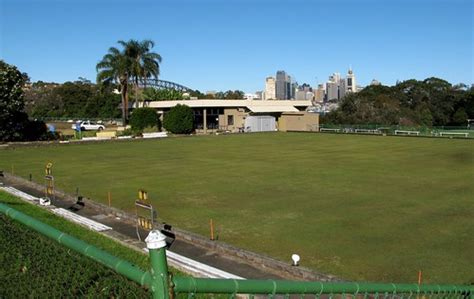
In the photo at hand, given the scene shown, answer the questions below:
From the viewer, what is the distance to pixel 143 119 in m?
56.4

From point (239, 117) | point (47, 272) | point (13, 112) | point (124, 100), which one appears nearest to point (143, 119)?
point (124, 100)

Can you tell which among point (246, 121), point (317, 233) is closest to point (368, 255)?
point (317, 233)

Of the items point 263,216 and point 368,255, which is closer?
point 368,255

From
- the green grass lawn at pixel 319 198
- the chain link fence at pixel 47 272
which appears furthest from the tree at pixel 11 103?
the chain link fence at pixel 47 272

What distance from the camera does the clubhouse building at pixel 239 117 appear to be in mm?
60219

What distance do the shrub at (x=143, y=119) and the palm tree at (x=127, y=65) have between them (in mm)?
5941

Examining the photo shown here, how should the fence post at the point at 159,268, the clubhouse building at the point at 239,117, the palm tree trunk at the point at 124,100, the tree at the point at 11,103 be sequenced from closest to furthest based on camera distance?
the fence post at the point at 159,268 < the tree at the point at 11,103 < the clubhouse building at the point at 239,117 < the palm tree trunk at the point at 124,100

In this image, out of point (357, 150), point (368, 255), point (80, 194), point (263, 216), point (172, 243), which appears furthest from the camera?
point (357, 150)

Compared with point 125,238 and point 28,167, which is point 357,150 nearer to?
point 28,167

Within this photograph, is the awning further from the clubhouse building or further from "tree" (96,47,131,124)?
"tree" (96,47,131,124)

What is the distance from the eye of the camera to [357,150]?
34.9m

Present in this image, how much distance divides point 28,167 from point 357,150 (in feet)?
76.3

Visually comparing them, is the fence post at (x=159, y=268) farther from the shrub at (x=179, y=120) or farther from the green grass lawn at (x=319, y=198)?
the shrub at (x=179, y=120)

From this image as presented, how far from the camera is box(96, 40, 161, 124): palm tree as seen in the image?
6144cm
